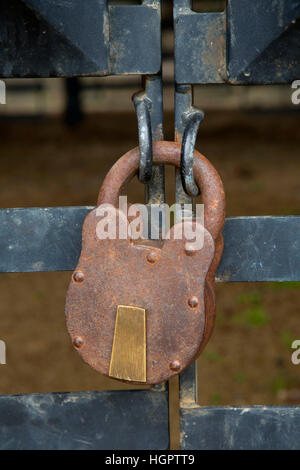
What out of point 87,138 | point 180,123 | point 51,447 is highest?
point 87,138

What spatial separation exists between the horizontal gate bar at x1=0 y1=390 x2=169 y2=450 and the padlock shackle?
0.92ft

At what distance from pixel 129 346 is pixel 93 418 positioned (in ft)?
0.67

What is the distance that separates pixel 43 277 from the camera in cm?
295

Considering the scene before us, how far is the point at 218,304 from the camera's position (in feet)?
8.74

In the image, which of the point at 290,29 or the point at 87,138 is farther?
the point at 87,138

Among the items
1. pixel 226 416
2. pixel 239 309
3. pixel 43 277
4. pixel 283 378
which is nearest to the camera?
pixel 226 416

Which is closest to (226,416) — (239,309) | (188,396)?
(188,396)

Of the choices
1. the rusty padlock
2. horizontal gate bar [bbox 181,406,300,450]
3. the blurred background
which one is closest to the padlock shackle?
the rusty padlock

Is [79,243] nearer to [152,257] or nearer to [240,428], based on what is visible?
[152,257]

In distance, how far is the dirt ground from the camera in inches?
83.7

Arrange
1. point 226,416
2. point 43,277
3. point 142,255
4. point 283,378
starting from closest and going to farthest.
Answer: point 142,255, point 226,416, point 283,378, point 43,277

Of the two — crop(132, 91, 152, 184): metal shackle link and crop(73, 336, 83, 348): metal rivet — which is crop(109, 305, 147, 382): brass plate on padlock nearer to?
crop(73, 336, 83, 348): metal rivet

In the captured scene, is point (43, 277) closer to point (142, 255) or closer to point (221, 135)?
point (142, 255)

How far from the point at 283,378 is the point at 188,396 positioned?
1352mm
